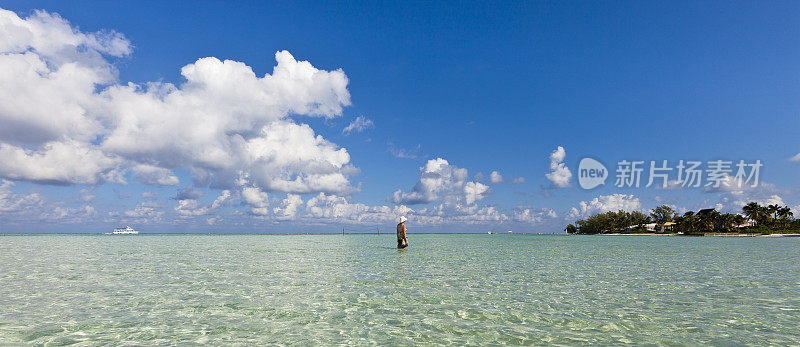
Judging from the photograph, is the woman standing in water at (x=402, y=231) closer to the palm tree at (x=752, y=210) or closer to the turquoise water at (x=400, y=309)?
the turquoise water at (x=400, y=309)

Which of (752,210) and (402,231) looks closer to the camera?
(402,231)

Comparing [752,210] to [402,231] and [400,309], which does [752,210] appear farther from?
[400,309]

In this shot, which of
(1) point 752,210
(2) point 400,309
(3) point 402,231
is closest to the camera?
(2) point 400,309


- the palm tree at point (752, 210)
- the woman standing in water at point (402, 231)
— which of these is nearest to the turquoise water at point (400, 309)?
the woman standing in water at point (402, 231)

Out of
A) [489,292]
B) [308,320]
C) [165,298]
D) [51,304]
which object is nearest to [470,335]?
[308,320]

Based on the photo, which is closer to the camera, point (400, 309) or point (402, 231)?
point (400, 309)

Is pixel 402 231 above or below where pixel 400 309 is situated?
above

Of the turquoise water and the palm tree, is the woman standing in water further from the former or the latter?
the palm tree

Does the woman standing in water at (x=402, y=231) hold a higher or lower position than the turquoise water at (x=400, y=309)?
higher

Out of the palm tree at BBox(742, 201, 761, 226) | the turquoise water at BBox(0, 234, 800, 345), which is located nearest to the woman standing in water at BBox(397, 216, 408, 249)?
the turquoise water at BBox(0, 234, 800, 345)

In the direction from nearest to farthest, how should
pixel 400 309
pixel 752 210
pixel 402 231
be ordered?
pixel 400 309
pixel 402 231
pixel 752 210

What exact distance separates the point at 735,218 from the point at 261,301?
233 m

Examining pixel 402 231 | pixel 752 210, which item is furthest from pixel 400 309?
pixel 752 210

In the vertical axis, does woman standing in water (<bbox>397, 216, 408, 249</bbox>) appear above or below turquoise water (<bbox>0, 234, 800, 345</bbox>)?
above
